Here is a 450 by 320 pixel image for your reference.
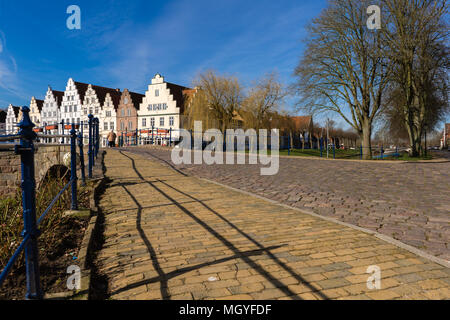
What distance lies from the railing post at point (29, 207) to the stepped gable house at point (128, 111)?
49298 millimetres

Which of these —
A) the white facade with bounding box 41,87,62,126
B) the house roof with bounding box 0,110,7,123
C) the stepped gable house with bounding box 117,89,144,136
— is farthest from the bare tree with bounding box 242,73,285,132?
the house roof with bounding box 0,110,7,123

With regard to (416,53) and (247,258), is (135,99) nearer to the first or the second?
(416,53)

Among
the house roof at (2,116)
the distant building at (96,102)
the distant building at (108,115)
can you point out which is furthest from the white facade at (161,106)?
the house roof at (2,116)

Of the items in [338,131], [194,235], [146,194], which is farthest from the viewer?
[338,131]

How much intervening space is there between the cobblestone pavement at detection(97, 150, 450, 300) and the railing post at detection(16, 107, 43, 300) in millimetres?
615

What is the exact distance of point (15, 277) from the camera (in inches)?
111

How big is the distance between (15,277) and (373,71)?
2411cm

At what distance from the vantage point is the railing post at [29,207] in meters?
2.23

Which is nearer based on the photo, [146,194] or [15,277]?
[15,277]

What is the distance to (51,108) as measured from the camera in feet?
210

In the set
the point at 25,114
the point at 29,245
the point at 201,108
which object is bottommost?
the point at 29,245

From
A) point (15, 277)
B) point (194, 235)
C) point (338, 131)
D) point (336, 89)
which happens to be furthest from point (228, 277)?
point (338, 131)

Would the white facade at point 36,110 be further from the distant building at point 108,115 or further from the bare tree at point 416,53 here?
the bare tree at point 416,53

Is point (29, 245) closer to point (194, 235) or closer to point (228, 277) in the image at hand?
point (228, 277)
